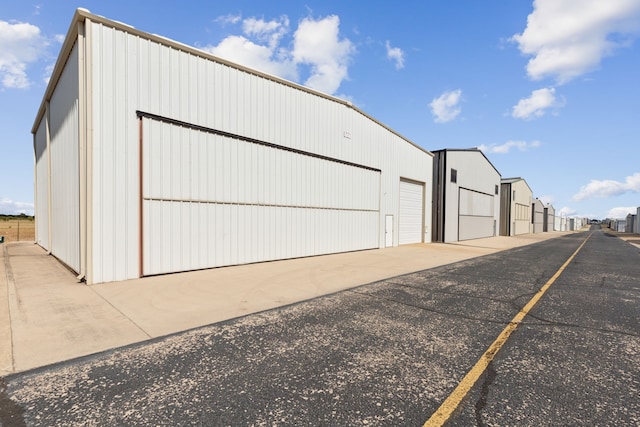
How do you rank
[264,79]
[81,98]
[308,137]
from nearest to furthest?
[81,98], [264,79], [308,137]

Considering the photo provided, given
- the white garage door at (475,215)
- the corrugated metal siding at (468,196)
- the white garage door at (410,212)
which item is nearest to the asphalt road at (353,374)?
the white garage door at (410,212)

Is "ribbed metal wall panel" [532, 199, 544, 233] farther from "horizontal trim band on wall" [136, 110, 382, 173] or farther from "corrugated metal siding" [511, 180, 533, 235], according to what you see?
"horizontal trim band on wall" [136, 110, 382, 173]

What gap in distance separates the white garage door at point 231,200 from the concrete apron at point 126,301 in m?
0.91

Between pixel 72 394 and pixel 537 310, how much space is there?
7108mm

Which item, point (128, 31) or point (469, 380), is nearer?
point (469, 380)

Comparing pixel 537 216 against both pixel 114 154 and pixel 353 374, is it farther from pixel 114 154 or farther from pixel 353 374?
pixel 353 374

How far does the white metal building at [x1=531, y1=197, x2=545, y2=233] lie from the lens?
62322 millimetres

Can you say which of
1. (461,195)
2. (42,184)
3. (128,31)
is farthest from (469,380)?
(461,195)

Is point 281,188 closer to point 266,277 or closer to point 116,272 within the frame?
point 266,277

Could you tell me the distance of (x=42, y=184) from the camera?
18.1m

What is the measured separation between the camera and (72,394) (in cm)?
304

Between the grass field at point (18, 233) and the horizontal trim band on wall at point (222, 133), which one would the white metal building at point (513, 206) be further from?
the grass field at point (18, 233)

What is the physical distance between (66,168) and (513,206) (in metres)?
51.1

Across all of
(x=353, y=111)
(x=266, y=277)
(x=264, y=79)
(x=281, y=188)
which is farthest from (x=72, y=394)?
(x=353, y=111)
